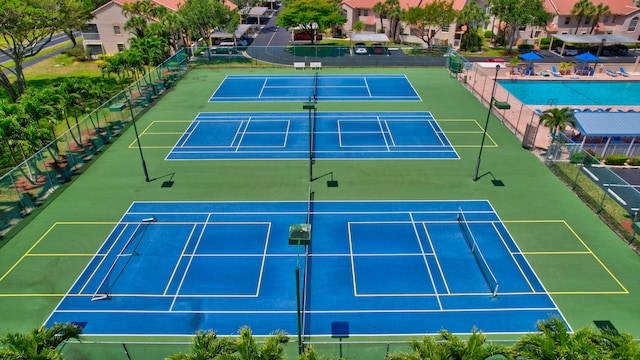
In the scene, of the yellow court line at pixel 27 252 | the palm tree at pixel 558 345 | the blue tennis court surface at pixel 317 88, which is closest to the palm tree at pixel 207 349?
the palm tree at pixel 558 345

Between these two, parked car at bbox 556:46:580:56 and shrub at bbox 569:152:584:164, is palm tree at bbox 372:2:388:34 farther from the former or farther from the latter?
shrub at bbox 569:152:584:164

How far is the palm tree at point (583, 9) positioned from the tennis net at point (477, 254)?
55184 millimetres

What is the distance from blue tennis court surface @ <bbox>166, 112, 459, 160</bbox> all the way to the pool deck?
6.88 m

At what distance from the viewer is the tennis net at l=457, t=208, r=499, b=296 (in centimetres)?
1866

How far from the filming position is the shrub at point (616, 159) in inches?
1156

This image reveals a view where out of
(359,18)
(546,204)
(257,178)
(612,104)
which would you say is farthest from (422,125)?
(359,18)

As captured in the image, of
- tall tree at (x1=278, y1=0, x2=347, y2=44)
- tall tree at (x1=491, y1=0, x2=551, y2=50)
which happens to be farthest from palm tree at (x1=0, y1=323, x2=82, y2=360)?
tall tree at (x1=491, y1=0, x2=551, y2=50)

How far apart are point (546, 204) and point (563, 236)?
308 centimetres

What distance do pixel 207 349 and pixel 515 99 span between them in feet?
136

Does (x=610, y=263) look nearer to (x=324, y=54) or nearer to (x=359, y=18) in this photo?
(x=324, y=54)

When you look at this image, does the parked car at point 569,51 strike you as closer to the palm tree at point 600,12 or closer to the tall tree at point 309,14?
the palm tree at point 600,12

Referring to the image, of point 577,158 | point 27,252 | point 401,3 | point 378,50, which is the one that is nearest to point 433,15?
point 378,50

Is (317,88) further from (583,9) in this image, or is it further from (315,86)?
(583,9)

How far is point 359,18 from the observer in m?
71.6
